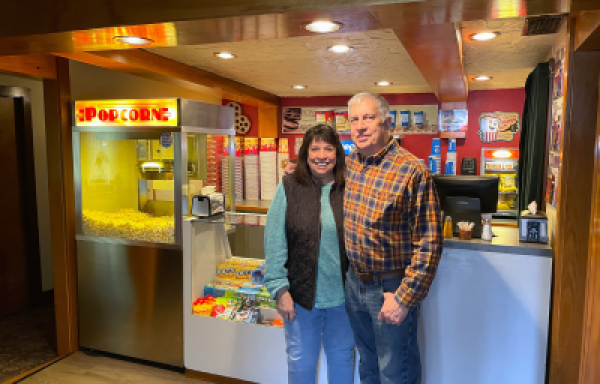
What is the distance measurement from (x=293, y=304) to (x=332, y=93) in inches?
162

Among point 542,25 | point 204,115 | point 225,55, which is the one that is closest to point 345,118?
point 225,55

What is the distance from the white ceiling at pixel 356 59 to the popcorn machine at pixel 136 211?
530 millimetres

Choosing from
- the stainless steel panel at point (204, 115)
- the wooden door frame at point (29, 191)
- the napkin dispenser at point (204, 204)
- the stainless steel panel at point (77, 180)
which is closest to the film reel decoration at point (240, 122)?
the wooden door frame at point (29, 191)

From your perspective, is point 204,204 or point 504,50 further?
point 504,50

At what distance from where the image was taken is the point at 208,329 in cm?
281

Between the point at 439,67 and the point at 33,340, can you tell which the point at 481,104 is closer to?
the point at 439,67

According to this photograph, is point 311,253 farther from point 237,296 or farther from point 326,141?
point 237,296

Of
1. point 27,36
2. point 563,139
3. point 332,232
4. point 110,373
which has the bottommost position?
point 110,373

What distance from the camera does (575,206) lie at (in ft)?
6.83

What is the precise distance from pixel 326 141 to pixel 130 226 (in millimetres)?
1883

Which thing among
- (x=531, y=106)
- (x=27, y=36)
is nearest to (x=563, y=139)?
(x=531, y=106)

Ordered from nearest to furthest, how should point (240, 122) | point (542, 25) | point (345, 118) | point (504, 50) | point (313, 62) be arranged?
point (542, 25)
point (504, 50)
point (313, 62)
point (345, 118)
point (240, 122)

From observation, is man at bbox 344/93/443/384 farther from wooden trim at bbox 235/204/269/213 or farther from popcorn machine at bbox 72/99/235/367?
wooden trim at bbox 235/204/269/213

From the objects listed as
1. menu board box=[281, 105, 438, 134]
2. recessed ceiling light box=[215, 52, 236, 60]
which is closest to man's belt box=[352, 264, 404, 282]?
recessed ceiling light box=[215, 52, 236, 60]
